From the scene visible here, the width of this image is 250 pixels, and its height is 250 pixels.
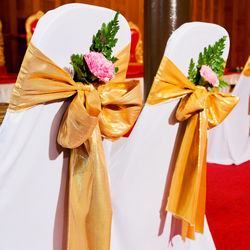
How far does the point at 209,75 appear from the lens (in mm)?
1095

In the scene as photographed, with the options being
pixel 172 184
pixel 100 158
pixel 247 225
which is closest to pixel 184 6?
pixel 247 225

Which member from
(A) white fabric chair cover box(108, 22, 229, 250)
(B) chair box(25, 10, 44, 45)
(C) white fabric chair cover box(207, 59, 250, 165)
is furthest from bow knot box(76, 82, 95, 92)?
(B) chair box(25, 10, 44, 45)

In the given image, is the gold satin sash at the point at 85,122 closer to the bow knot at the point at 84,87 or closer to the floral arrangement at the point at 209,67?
the bow knot at the point at 84,87

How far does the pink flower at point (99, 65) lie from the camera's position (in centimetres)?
85

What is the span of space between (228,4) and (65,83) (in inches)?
306

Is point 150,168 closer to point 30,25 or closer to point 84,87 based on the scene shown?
point 84,87

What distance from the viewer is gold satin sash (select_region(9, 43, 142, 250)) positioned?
2.63 feet

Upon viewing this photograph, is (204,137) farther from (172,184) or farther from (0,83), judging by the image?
(0,83)

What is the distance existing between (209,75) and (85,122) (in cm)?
46

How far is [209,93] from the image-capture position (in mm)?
1130

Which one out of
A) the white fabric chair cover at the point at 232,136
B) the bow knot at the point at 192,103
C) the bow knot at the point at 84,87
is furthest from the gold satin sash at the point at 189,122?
the white fabric chair cover at the point at 232,136

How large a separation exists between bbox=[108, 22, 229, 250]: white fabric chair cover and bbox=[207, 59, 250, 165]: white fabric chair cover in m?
1.66

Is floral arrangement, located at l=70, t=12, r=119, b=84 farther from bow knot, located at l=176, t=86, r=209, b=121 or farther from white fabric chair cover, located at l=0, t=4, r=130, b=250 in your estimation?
bow knot, located at l=176, t=86, r=209, b=121

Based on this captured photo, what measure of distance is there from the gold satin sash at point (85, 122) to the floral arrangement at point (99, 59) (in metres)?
0.03
